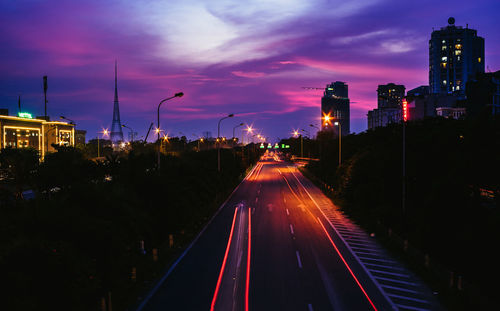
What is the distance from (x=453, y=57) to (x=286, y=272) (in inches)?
7576

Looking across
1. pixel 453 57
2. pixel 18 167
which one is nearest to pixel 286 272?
pixel 18 167

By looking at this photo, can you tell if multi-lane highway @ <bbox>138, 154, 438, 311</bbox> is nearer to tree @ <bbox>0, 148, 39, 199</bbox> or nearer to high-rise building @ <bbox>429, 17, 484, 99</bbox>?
tree @ <bbox>0, 148, 39, 199</bbox>

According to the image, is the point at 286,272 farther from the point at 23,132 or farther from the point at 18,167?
the point at 23,132

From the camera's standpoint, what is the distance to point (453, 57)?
17838 cm

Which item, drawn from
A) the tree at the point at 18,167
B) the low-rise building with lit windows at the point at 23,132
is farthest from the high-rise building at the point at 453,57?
the tree at the point at 18,167

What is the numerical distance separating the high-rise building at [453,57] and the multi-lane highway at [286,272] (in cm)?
17247

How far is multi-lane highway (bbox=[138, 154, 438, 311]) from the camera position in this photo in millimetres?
15414

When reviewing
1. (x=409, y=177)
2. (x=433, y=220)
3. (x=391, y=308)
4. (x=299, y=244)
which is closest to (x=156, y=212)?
(x=299, y=244)

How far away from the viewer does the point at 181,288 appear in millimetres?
17000

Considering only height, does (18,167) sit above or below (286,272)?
above

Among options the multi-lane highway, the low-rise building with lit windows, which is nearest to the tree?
the multi-lane highway

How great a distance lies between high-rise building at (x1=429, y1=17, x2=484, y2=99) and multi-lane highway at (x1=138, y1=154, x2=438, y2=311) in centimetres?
17247

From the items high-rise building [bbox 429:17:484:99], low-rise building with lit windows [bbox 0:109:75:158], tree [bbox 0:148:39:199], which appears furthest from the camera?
high-rise building [bbox 429:17:484:99]

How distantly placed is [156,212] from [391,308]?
14637 mm
